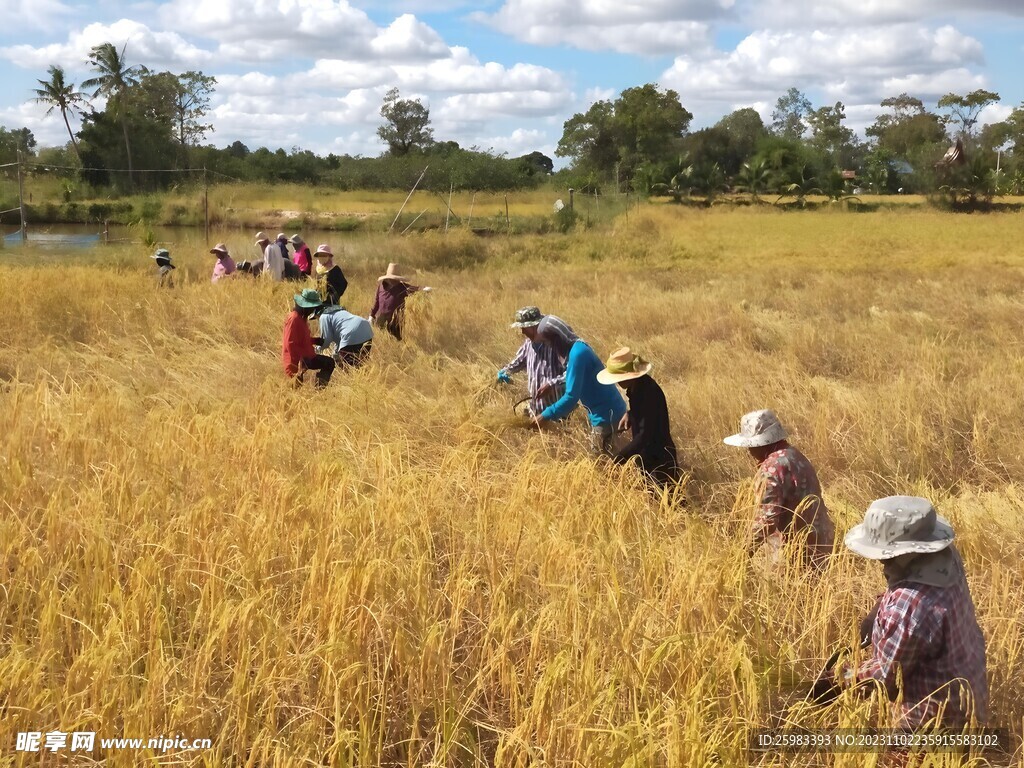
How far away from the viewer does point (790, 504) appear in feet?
11.8

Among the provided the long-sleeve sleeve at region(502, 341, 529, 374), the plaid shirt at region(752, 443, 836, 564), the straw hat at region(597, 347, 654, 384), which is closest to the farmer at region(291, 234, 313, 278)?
the long-sleeve sleeve at region(502, 341, 529, 374)

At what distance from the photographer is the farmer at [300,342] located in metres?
6.07

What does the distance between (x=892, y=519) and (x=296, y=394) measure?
401cm

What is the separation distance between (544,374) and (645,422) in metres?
1.08

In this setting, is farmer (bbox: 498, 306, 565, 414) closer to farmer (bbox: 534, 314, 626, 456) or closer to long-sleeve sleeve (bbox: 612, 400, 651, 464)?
farmer (bbox: 534, 314, 626, 456)

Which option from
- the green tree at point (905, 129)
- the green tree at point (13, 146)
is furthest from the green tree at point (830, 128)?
A: the green tree at point (13, 146)

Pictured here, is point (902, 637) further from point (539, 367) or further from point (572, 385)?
point (539, 367)

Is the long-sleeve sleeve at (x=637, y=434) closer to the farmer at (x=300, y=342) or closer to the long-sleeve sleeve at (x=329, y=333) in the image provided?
the farmer at (x=300, y=342)

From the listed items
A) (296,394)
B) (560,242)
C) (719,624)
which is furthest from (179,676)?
(560,242)

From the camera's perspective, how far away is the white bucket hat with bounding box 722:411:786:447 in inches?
145

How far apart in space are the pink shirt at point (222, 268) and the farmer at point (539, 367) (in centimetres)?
599

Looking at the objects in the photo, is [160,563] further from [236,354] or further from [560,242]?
[560,242]

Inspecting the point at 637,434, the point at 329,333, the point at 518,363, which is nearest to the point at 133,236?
the point at 329,333

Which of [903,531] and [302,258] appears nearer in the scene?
[903,531]
